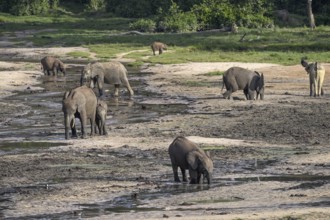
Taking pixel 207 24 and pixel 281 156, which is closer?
pixel 281 156

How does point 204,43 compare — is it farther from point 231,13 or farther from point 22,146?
point 22,146

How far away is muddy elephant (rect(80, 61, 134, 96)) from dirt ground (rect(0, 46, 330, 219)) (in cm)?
257

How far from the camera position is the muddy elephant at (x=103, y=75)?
33188mm

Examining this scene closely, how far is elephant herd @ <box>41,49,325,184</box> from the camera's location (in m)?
15.8

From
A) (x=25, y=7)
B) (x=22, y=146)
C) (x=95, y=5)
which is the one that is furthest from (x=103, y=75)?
(x=95, y=5)

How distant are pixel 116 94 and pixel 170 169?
16117 millimetres

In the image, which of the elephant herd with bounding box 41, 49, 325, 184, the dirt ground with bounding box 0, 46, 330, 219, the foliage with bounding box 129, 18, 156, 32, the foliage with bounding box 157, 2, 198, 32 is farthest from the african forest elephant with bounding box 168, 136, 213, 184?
the foliage with bounding box 129, 18, 156, 32

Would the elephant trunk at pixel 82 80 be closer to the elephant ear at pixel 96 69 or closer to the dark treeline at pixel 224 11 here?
the elephant ear at pixel 96 69

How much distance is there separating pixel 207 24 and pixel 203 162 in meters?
47.7

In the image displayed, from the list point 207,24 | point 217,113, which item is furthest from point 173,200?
point 207,24

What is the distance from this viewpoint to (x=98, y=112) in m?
22.6

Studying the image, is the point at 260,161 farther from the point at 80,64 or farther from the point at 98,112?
the point at 80,64

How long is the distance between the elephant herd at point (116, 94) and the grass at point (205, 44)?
8.27 metres

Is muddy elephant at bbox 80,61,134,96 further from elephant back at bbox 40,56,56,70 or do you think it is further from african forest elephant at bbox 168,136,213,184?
african forest elephant at bbox 168,136,213,184
